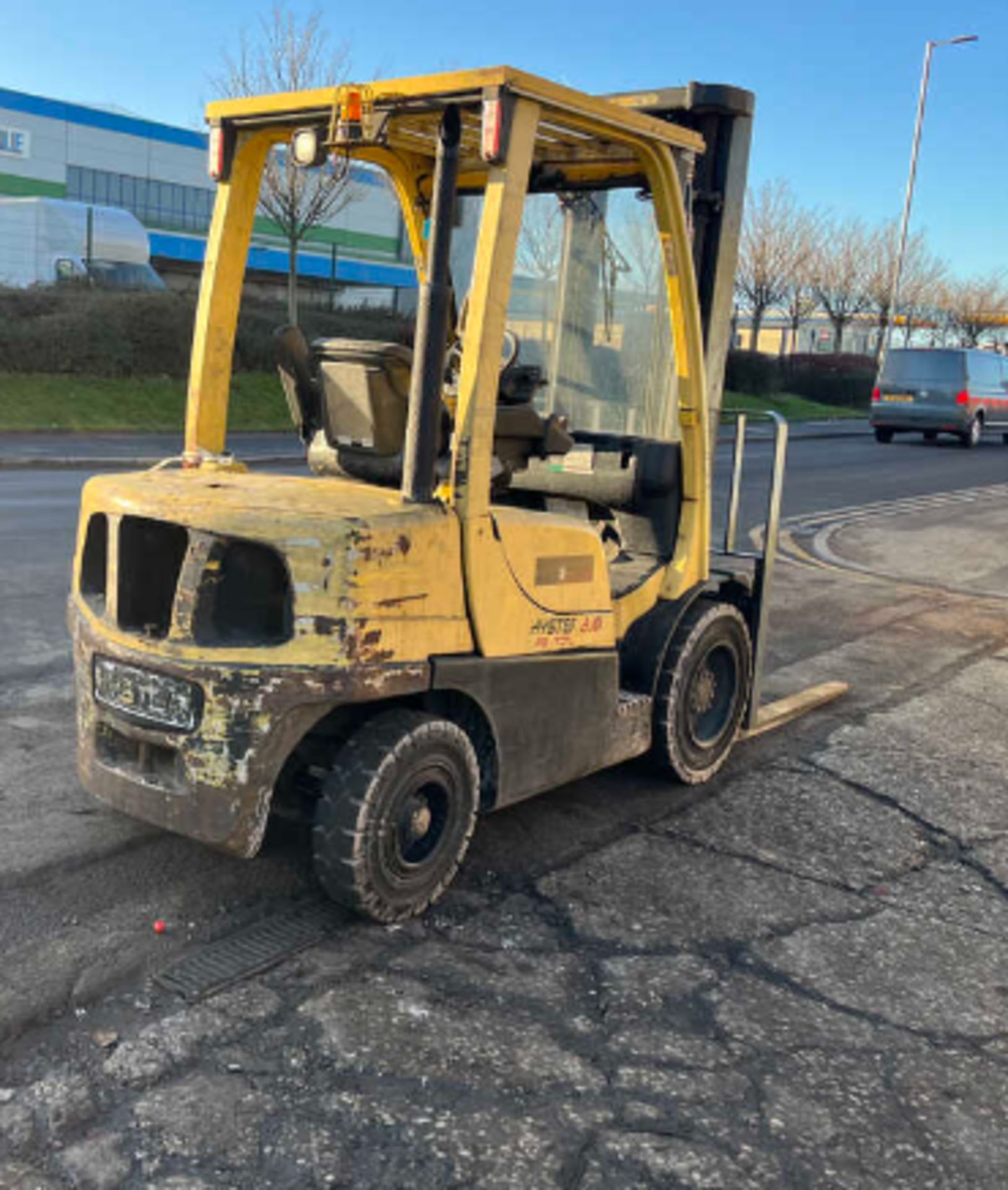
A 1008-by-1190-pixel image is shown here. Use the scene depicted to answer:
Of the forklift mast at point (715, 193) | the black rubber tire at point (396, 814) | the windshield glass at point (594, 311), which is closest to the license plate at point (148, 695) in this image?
the black rubber tire at point (396, 814)

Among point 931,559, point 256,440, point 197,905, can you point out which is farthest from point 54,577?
point 256,440

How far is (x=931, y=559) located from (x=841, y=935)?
29.5ft

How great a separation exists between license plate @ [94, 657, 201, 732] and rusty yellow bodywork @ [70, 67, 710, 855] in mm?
39

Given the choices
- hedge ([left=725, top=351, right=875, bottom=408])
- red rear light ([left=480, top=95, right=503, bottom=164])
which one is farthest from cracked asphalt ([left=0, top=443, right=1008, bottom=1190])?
hedge ([left=725, top=351, right=875, bottom=408])

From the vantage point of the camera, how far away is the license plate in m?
3.40

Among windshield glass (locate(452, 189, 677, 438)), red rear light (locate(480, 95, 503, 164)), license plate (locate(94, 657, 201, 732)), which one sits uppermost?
red rear light (locate(480, 95, 503, 164))

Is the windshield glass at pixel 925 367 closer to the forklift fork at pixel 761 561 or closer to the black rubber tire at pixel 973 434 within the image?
the black rubber tire at pixel 973 434

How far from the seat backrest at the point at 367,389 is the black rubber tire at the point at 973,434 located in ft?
81.7

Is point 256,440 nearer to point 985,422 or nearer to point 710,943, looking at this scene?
point 985,422

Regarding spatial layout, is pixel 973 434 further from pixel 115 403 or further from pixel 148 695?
pixel 148 695

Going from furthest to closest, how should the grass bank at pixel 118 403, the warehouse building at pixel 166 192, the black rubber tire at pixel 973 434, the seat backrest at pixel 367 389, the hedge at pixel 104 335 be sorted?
1. the warehouse building at pixel 166 192
2. the black rubber tire at pixel 973 434
3. the hedge at pixel 104 335
4. the grass bank at pixel 118 403
5. the seat backrest at pixel 367 389

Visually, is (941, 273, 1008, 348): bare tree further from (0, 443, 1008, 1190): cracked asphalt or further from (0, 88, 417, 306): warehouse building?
(0, 443, 1008, 1190): cracked asphalt

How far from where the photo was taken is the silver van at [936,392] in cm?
2608

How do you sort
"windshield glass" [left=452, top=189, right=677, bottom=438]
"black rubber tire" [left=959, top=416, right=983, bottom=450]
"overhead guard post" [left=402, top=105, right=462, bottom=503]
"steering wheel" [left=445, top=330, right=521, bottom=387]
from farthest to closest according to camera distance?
"black rubber tire" [left=959, top=416, right=983, bottom=450]
"windshield glass" [left=452, top=189, right=677, bottom=438]
"steering wheel" [left=445, top=330, right=521, bottom=387]
"overhead guard post" [left=402, top=105, right=462, bottom=503]
